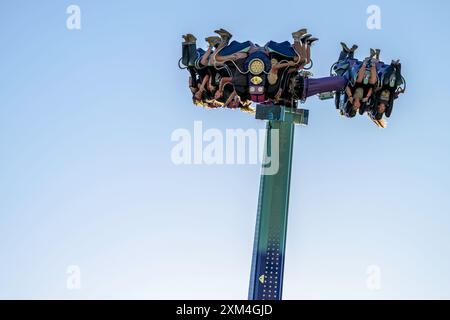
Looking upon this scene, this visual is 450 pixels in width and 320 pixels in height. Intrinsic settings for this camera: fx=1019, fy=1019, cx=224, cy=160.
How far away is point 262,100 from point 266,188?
10.1 feet

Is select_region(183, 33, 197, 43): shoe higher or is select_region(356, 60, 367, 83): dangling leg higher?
select_region(183, 33, 197, 43): shoe

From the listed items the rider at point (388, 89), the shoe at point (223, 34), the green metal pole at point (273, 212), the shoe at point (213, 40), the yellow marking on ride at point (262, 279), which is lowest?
the yellow marking on ride at point (262, 279)

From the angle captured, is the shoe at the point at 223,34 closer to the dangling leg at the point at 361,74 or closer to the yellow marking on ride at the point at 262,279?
the dangling leg at the point at 361,74

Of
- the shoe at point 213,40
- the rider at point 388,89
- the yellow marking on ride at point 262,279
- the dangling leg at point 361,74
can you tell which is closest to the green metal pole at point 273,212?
the yellow marking on ride at point 262,279

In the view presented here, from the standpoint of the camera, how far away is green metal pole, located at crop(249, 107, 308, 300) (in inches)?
1280

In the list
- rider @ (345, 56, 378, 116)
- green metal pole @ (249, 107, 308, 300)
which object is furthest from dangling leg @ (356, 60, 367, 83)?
green metal pole @ (249, 107, 308, 300)

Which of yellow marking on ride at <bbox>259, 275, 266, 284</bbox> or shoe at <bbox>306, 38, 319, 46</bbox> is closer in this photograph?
yellow marking on ride at <bbox>259, 275, 266, 284</bbox>

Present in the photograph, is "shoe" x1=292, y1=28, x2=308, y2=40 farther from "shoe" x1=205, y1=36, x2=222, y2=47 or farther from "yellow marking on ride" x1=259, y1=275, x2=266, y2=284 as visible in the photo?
"yellow marking on ride" x1=259, y1=275, x2=266, y2=284

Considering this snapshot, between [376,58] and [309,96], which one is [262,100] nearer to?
[309,96]

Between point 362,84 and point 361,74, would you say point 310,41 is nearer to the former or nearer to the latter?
point 361,74

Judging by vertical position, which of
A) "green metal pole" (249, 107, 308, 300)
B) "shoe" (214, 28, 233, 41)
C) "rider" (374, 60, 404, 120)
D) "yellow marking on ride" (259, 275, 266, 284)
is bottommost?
"yellow marking on ride" (259, 275, 266, 284)

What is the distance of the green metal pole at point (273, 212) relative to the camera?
1280 inches
